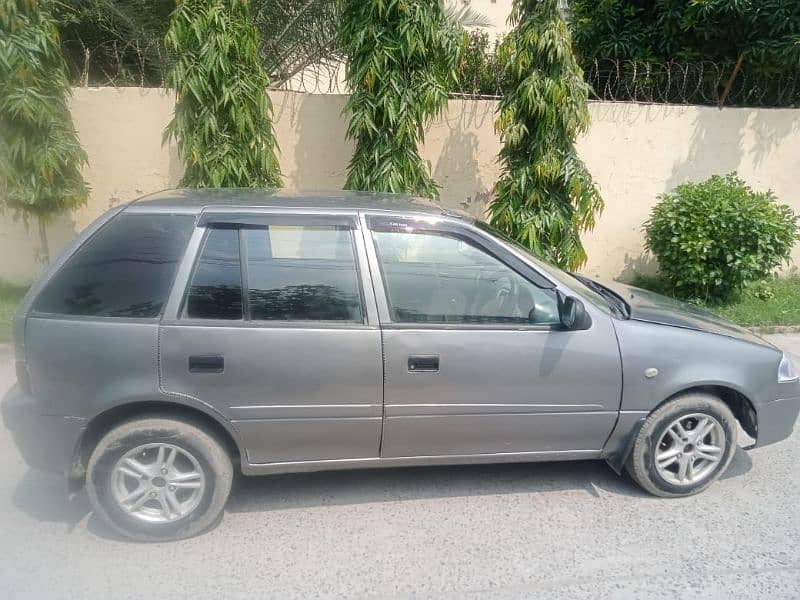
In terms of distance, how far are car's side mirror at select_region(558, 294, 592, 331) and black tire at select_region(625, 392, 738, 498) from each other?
0.68 meters

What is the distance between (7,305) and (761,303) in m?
8.52

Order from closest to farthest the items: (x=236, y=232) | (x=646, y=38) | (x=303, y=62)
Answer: (x=236, y=232) < (x=303, y=62) < (x=646, y=38)

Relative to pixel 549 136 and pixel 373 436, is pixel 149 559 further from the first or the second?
pixel 549 136

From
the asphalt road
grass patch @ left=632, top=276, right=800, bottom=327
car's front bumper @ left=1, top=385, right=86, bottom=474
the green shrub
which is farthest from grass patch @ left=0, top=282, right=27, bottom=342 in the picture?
grass patch @ left=632, top=276, right=800, bottom=327

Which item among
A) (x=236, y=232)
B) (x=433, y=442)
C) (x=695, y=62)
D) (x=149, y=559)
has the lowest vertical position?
(x=149, y=559)

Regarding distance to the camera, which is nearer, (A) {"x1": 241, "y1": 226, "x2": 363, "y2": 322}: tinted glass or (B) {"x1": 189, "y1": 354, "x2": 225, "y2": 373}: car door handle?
(B) {"x1": 189, "y1": 354, "x2": 225, "y2": 373}: car door handle

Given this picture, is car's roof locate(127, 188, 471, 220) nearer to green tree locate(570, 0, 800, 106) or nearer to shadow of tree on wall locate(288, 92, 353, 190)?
shadow of tree on wall locate(288, 92, 353, 190)

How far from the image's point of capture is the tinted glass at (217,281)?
2867mm

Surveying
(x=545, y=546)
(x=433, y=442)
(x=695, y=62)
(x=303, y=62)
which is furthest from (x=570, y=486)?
(x=695, y=62)

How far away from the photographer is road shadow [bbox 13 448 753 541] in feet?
10.6

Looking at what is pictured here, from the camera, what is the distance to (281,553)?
2836 millimetres

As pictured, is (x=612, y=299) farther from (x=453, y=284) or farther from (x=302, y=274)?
(x=302, y=274)

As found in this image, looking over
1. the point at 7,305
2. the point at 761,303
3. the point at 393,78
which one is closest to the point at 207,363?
the point at 393,78

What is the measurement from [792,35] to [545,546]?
23.4 feet
